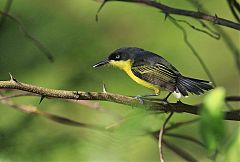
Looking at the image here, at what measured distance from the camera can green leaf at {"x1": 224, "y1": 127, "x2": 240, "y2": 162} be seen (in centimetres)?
91

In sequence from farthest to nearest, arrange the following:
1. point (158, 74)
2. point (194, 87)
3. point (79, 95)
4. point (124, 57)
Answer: point (124, 57) < point (158, 74) < point (194, 87) < point (79, 95)

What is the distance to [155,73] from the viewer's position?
104 inches

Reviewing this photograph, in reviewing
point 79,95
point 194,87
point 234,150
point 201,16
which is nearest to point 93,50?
point 194,87

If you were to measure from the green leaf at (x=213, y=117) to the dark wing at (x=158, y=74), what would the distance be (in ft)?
5.22

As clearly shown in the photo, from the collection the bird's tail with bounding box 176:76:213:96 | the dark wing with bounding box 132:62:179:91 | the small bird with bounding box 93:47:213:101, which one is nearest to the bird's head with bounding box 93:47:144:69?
the small bird with bounding box 93:47:213:101

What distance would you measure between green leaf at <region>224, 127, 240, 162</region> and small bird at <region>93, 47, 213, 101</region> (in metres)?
1.42

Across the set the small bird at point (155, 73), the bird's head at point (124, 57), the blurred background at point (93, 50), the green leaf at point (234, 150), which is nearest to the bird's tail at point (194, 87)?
the small bird at point (155, 73)

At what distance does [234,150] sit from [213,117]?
2.5 inches

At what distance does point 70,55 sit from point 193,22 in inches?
45.3

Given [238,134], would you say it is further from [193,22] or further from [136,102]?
[193,22]

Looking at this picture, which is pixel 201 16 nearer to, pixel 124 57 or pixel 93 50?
pixel 124 57

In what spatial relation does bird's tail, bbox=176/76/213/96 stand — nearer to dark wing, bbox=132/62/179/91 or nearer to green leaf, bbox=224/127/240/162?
dark wing, bbox=132/62/179/91

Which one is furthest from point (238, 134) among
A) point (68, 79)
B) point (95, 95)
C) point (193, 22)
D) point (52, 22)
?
point (52, 22)

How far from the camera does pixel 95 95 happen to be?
1.77 m
